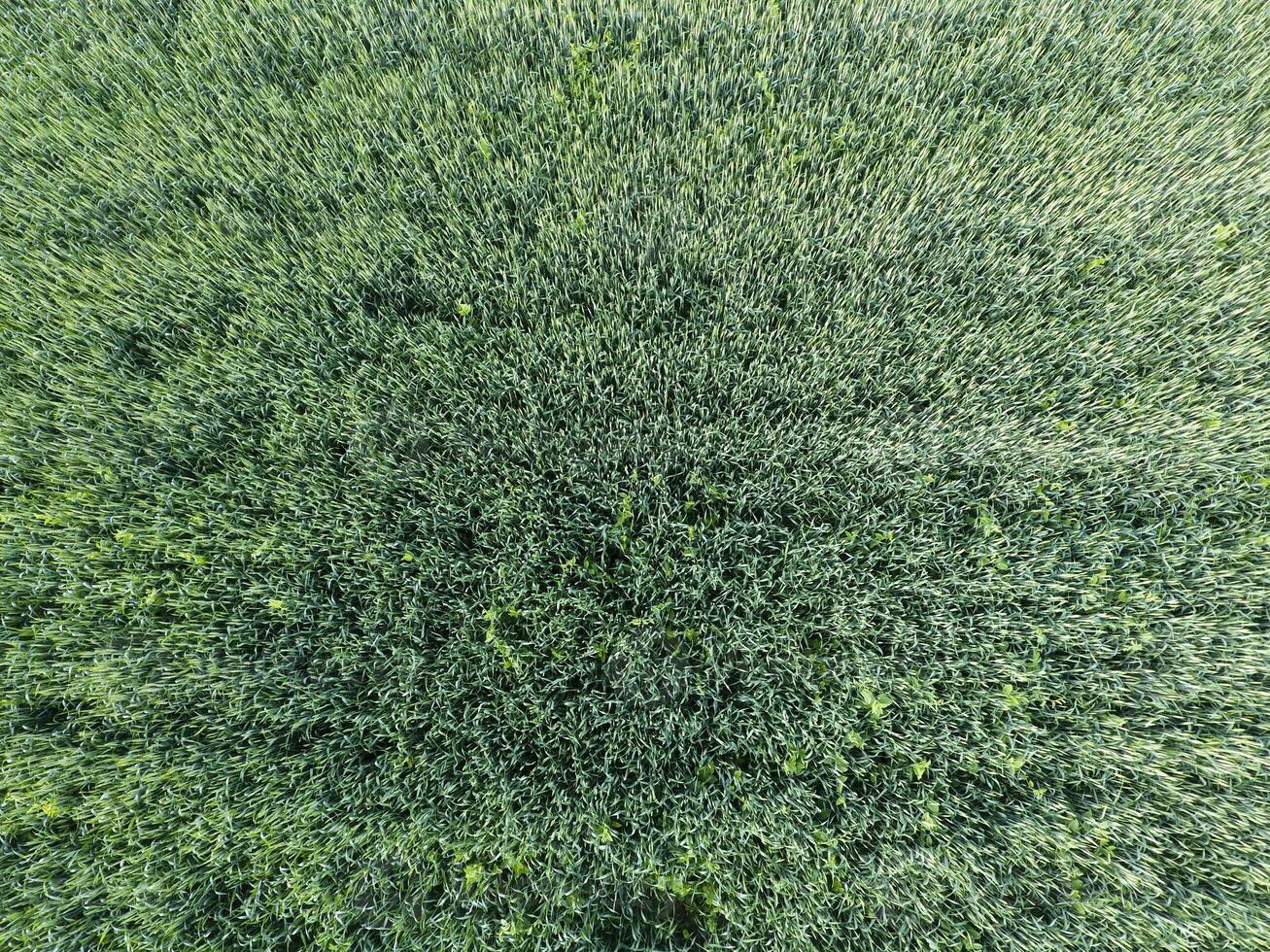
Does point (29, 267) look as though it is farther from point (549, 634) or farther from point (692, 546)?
point (692, 546)

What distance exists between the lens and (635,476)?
2156mm

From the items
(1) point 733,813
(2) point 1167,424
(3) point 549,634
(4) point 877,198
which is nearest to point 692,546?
(3) point 549,634

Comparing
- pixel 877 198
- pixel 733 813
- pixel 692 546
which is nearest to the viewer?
pixel 733 813

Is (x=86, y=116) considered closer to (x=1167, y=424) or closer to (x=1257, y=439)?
(x=1167, y=424)

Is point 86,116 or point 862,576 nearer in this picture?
point 862,576

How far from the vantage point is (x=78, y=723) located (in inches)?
76.7

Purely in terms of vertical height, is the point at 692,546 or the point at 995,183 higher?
the point at 995,183

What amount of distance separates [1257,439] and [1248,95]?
1650 millimetres

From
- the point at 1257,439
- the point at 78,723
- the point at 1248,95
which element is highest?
the point at 1248,95

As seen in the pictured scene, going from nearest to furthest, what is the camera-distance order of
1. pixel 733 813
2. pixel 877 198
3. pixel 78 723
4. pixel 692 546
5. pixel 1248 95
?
pixel 733 813 < pixel 78 723 < pixel 692 546 < pixel 877 198 < pixel 1248 95

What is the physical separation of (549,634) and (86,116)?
301 cm

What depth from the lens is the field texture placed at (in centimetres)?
179

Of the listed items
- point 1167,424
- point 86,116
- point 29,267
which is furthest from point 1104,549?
point 86,116

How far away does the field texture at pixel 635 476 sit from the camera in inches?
70.4
